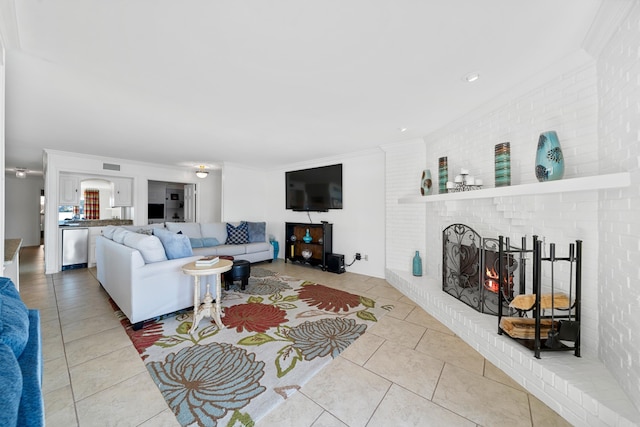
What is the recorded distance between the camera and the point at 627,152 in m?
1.34

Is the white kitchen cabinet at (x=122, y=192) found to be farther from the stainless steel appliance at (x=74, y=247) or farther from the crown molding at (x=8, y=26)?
the crown molding at (x=8, y=26)

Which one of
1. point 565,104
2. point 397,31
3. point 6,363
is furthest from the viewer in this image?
point 565,104

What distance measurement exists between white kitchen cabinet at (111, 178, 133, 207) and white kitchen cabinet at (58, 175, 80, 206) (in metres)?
0.58

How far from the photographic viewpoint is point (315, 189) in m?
5.08

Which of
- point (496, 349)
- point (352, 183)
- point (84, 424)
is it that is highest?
point (352, 183)

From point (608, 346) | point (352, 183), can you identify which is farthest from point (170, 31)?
point (352, 183)

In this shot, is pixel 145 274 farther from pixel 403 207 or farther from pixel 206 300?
pixel 403 207

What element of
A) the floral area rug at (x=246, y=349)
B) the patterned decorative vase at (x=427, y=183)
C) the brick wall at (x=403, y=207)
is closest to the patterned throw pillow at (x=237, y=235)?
the floral area rug at (x=246, y=349)

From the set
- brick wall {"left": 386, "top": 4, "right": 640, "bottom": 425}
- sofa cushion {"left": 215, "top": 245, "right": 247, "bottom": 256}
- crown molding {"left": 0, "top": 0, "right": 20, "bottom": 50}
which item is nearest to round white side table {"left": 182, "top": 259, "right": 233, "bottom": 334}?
crown molding {"left": 0, "top": 0, "right": 20, "bottom": 50}

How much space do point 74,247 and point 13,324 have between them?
16.9ft

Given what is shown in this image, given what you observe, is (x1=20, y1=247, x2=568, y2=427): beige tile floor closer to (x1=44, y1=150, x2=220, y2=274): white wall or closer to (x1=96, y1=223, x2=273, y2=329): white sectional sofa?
(x1=96, y1=223, x2=273, y2=329): white sectional sofa

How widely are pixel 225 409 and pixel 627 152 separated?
8.68 ft

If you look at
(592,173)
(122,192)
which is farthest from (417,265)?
(122,192)

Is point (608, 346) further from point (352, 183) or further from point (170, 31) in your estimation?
point (352, 183)
